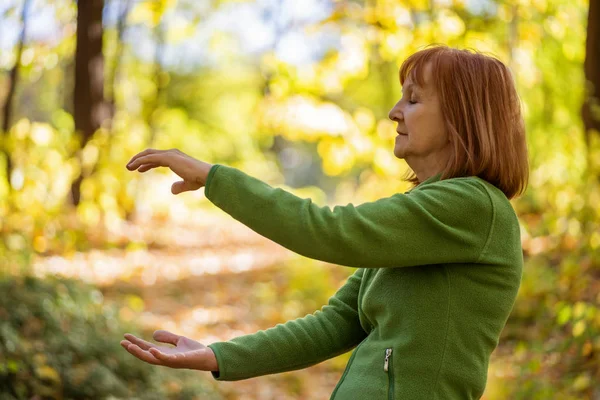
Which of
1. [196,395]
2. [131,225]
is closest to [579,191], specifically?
[196,395]

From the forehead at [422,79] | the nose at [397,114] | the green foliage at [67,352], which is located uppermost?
the forehead at [422,79]

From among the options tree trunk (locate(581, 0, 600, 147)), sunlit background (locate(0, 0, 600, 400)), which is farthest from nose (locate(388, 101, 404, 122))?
tree trunk (locate(581, 0, 600, 147))

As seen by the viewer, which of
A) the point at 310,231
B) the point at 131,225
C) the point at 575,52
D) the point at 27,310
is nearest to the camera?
the point at 310,231

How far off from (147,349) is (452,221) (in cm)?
76

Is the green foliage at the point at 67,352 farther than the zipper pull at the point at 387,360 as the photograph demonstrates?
Yes

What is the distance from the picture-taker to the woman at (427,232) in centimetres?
150

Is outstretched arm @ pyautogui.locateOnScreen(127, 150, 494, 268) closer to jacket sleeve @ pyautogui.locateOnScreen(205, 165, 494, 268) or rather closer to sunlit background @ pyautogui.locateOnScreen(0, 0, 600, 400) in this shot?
jacket sleeve @ pyautogui.locateOnScreen(205, 165, 494, 268)

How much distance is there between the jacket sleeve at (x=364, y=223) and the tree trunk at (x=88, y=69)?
934 centimetres

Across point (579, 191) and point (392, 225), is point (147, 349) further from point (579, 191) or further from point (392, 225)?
point (579, 191)

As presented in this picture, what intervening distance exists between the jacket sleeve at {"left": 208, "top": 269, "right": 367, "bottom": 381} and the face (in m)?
0.41

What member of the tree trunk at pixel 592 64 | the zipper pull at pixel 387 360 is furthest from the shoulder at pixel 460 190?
the tree trunk at pixel 592 64

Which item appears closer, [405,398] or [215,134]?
[405,398]

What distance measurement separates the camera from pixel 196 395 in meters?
5.00

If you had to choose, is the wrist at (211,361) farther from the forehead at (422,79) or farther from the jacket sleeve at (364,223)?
the forehead at (422,79)
